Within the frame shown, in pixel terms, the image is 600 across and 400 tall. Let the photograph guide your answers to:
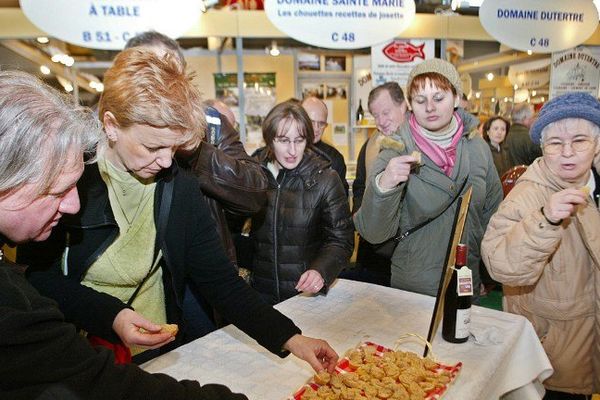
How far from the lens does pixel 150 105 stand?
3.76ft

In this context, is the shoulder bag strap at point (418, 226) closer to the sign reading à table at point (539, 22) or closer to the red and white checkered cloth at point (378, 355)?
the red and white checkered cloth at point (378, 355)

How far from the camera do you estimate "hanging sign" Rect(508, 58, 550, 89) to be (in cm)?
608

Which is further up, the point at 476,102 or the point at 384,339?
the point at 476,102

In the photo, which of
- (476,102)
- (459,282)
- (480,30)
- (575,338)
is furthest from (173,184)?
(476,102)

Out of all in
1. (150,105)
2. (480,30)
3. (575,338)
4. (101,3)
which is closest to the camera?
(150,105)

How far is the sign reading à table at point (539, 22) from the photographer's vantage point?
4.24 meters

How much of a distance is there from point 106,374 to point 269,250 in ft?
4.32

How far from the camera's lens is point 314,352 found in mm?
1206

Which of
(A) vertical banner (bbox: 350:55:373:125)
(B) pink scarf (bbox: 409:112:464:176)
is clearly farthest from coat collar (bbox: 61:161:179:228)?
(A) vertical banner (bbox: 350:55:373:125)

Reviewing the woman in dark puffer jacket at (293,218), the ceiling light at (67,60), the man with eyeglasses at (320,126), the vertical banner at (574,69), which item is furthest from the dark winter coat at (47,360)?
the vertical banner at (574,69)

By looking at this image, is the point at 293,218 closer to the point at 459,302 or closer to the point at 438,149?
the point at 438,149

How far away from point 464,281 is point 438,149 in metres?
0.72

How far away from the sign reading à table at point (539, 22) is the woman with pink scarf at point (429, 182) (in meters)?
2.78

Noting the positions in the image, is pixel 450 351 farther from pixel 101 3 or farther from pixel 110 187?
pixel 101 3
